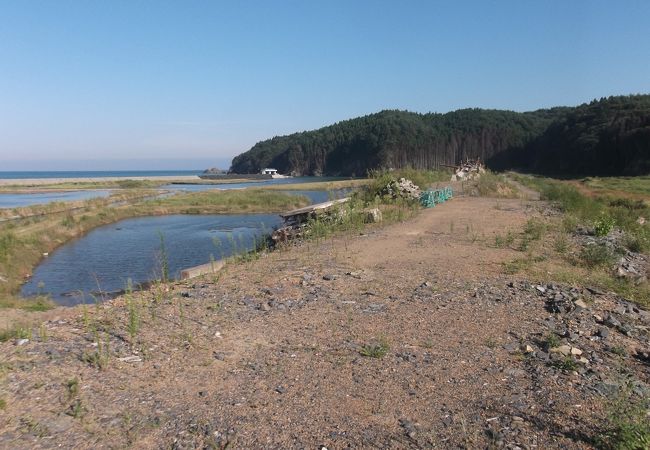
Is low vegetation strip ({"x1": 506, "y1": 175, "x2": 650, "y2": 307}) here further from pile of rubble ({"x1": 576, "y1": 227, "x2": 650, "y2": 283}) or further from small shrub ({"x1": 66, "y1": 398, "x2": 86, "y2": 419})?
small shrub ({"x1": 66, "y1": 398, "x2": 86, "y2": 419})

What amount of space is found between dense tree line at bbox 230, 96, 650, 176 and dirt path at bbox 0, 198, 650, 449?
26084 mm

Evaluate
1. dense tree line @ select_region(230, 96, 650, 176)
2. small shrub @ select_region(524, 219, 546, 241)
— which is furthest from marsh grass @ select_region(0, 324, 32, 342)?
dense tree line @ select_region(230, 96, 650, 176)

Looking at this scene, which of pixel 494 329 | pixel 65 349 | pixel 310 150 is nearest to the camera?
pixel 65 349

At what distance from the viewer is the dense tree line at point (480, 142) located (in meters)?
68.8

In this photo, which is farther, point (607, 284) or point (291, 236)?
point (291, 236)

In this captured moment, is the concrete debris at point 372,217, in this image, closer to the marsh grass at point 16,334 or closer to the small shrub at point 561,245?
the small shrub at point 561,245

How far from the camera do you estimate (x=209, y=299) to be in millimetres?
7281

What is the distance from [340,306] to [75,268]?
15.9m

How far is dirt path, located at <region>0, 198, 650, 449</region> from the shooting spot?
372 centimetres

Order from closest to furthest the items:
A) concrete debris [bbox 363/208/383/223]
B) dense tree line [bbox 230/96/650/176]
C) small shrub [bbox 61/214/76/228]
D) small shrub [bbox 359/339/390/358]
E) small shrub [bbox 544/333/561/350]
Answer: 1. small shrub [bbox 359/339/390/358]
2. small shrub [bbox 544/333/561/350]
3. concrete debris [bbox 363/208/383/223]
4. small shrub [bbox 61/214/76/228]
5. dense tree line [bbox 230/96/650/176]

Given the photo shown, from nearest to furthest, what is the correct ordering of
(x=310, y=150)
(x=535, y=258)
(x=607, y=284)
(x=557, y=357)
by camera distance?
(x=557, y=357) → (x=607, y=284) → (x=535, y=258) → (x=310, y=150)

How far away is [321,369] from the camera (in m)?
4.84

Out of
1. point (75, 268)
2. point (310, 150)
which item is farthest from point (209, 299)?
point (310, 150)

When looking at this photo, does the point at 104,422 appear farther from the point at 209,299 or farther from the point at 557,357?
the point at 557,357
